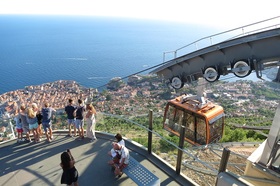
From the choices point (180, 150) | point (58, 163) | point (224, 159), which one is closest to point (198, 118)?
point (180, 150)

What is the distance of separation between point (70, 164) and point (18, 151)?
298 cm

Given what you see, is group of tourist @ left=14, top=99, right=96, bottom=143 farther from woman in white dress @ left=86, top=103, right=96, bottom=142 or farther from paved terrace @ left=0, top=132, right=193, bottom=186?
paved terrace @ left=0, top=132, right=193, bottom=186

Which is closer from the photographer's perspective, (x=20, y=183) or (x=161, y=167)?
(x=20, y=183)

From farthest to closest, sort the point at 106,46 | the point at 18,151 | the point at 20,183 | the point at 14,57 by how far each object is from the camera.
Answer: the point at 106,46 < the point at 14,57 < the point at 18,151 < the point at 20,183

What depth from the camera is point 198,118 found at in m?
8.98

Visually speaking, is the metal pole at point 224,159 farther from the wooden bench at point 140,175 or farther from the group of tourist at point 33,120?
the group of tourist at point 33,120

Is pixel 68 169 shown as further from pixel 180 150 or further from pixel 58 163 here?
pixel 180 150

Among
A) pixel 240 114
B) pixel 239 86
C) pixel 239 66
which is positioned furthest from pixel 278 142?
pixel 239 86

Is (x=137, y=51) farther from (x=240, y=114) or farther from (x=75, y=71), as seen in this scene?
(x=240, y=114)

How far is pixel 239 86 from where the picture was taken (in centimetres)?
5328

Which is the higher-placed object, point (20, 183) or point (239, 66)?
point (239, 66)

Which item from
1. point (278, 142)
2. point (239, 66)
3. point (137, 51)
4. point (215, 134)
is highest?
point (137, 51)

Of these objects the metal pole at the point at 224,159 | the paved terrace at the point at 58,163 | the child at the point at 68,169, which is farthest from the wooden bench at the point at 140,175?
the metal pole at the point at 224,159

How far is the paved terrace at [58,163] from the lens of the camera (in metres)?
5.22
